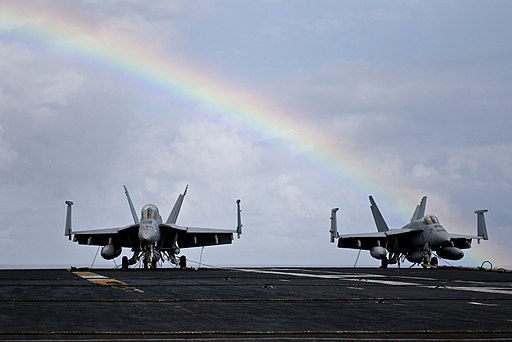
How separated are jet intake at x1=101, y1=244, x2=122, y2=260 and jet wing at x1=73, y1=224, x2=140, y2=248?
1.95 ft

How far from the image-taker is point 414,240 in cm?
5838

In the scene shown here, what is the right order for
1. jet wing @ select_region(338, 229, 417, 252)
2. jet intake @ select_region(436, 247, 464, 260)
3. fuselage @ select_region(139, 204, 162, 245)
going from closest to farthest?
fuselage @ select_region(139, 204, 162, 245) < jet intake @ select_region(436, 247, 464, 260) < jet wing @ select_region(338, 229, 417, 252)

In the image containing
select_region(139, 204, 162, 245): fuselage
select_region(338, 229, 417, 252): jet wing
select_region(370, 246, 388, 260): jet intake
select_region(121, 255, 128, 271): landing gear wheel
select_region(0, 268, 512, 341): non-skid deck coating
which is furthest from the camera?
select_region(338, 229, 417, 252): jet wing

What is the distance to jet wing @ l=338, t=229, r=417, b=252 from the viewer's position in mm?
60081

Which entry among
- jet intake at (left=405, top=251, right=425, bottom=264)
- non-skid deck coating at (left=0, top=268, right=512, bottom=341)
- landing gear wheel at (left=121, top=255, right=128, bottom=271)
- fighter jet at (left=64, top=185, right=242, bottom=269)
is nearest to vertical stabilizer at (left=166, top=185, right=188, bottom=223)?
fighter jet at (left=64, top=185, right=242, bottom=269)

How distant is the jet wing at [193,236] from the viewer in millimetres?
55219

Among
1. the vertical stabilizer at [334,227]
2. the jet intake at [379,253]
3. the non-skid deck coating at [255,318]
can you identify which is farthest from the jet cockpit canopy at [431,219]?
the non-skid deck coating at [255,318]

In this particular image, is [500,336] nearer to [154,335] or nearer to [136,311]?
[154,335]

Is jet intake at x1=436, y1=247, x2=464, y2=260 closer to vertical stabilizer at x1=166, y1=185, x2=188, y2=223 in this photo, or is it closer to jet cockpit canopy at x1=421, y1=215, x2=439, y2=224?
jet cockpit canopy at x1=421, y1=215, x2=439, y2=224

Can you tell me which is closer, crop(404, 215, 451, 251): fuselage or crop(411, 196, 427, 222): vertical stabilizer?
crop(404, 215, 451, 251): fuselage

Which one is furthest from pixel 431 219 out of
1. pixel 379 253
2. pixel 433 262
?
pixel 379 253

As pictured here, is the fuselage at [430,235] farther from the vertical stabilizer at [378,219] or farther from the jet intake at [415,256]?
the vertical stabilizer at [378,219]

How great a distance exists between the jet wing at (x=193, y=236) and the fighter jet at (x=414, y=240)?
1136 cm

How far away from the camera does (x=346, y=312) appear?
506 inches
